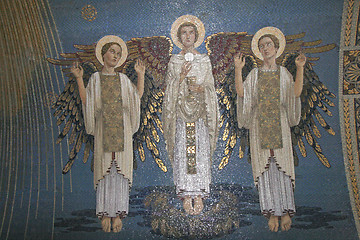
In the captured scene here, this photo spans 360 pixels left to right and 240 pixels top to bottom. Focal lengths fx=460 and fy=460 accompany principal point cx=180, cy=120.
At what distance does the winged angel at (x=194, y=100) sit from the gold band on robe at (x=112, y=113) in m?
0.23

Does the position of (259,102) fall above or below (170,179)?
above

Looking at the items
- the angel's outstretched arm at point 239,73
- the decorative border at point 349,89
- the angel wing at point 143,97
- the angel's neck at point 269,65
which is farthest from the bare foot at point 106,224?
the decorative border at point 349,89

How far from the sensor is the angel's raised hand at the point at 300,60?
691 centimetres

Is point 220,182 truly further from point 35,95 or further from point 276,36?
point 35,95

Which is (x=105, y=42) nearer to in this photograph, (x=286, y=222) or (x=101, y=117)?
(x=101, y=117)

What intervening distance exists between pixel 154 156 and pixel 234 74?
68.8 inches

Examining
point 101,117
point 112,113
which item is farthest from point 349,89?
point 101,117

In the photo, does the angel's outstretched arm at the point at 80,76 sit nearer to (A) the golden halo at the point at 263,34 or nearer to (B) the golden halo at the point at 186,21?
(B) the golden halo at the point at 186,21

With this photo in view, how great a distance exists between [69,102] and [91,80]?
0.50m

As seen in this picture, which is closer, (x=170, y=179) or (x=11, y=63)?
(x=170, y=179)

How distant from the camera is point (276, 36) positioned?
699cm

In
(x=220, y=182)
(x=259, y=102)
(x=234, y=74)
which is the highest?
(x=234, y=74)

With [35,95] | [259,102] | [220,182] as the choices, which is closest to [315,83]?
[259,102]

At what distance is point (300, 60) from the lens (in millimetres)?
6930
